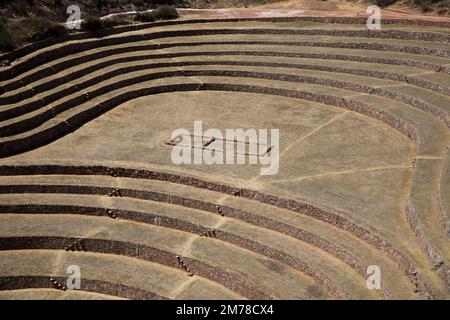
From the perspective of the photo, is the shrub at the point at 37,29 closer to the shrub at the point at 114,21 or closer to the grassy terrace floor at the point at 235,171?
the grassy terrace floor at the point at 235,171

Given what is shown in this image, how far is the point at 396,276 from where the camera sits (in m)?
12.3

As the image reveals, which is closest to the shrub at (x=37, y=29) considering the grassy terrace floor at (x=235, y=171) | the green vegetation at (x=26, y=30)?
the green vegetation at (x=26, y=30)

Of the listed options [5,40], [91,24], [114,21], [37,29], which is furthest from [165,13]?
[5,40]

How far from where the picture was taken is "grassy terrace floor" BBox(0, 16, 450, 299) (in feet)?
44.7

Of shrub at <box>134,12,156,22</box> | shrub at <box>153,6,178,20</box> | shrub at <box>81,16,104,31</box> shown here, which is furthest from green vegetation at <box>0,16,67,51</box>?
shrub at <box>153,6,178,20</box>

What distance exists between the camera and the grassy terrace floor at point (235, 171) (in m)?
13.6

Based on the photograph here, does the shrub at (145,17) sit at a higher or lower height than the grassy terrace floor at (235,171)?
higher

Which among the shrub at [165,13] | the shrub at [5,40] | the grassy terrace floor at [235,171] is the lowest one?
the grassy terrace floor at [235,171]

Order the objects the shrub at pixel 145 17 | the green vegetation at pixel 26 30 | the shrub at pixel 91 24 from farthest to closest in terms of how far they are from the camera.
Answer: the shrub at pixel 145 17 < the shrub at pixel 91 24 < the green vegetation at pixel 26 30

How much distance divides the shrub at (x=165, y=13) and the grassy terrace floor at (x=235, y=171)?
345 cm

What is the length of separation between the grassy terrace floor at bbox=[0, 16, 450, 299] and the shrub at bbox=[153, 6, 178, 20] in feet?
11.3

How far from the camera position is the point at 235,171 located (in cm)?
1755

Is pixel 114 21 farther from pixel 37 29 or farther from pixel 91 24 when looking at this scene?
pixel 37 29

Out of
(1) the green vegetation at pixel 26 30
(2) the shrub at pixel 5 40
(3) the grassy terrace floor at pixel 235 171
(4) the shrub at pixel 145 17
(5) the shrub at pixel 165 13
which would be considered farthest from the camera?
(5) the shrub at pixel 165 13
